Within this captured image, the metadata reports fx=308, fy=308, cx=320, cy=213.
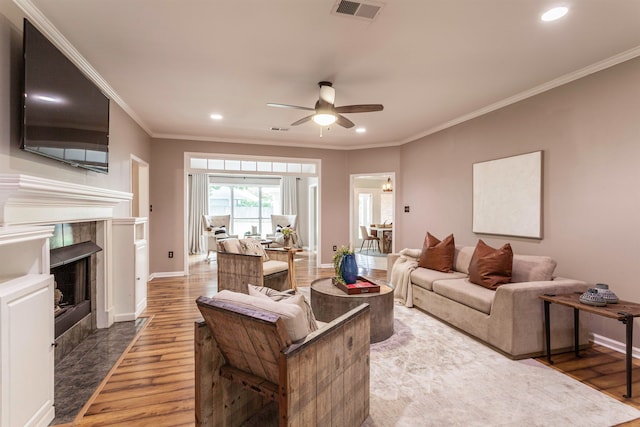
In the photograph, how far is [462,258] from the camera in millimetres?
4090

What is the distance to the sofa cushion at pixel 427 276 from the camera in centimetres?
378

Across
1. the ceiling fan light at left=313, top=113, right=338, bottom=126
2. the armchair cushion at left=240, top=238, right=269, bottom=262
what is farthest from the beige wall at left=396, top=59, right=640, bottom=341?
the armchair cushion at left=240, top=238, right=269, bottom=262

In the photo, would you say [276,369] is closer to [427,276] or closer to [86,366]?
[86,366]

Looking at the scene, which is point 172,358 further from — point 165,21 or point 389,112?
point 389,112

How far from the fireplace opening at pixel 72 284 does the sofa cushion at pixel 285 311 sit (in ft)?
6.34

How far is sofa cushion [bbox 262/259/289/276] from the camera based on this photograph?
4.12m

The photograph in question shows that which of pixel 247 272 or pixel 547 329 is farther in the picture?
pixel 247 272

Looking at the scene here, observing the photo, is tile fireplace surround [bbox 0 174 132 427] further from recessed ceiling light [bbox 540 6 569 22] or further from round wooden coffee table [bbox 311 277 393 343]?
recessed ceiling light [bbox 540 6 569 22]

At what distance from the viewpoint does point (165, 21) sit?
91.7 inches

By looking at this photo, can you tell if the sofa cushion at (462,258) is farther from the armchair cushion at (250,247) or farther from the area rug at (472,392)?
the armchair cushion at (250,247)

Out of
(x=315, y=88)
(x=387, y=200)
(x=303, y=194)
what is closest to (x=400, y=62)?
(x=315, y=88)

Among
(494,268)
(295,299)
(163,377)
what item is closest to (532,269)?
(494,268)

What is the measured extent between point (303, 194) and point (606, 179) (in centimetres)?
796

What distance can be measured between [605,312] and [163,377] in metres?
3.33
